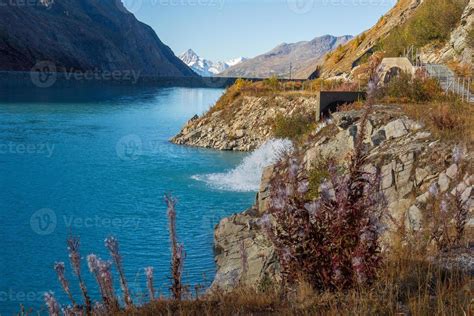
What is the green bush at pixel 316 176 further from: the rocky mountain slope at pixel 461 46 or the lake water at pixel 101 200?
the rocky mountain slope at pixel 461 46

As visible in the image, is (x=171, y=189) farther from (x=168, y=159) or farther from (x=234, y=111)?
(x=234, y=111)

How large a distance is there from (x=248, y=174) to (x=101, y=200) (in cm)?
921

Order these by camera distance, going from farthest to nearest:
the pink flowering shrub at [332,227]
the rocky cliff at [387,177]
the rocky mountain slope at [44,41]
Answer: the rocky mountain slope at [44,41], the rocky cliff at [387,177], the pink flowering shrub at [332,227]

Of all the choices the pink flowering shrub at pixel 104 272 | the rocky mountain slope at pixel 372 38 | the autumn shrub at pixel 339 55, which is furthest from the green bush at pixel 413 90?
the autumn shrub at pixel 339 55

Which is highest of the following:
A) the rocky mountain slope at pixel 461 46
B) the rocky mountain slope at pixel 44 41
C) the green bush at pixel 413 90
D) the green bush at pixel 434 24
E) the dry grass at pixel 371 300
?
the rocky mountain slope at pixel 44 41

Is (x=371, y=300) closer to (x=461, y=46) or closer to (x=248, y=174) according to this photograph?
(x=248, y=174)

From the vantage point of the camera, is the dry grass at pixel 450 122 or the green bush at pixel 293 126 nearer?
the dry grass at pixel 450 122

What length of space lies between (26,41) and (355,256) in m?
165

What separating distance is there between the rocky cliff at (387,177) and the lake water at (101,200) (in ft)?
3.53

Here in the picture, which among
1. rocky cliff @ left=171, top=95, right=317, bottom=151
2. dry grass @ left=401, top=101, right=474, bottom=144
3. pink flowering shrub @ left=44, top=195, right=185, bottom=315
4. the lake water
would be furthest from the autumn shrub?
pink flowering shrub @ left=44, top=195, right=185, bottom=315

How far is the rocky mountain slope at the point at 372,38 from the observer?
90875 millimetres

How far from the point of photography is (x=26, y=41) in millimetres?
156250

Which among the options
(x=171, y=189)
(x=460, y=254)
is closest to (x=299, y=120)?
(x=171, y=189)

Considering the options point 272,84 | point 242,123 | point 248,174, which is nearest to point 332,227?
point 248,174
